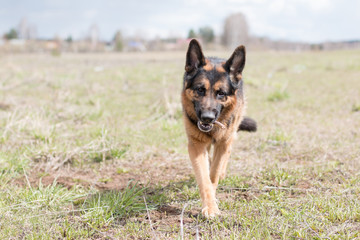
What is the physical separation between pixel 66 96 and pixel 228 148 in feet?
22.4

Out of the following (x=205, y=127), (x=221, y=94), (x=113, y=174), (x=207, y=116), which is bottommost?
(x=113, y=174)

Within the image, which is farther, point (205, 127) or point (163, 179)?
point (163, 179)

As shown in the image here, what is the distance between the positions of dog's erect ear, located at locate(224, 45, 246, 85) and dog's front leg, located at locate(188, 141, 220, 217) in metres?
0.88

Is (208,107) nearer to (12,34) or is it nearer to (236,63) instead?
(236,63)

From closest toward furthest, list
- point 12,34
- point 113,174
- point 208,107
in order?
1. point 208,107
2. point 113,174
3. point 12,34

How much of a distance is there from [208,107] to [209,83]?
32 cm

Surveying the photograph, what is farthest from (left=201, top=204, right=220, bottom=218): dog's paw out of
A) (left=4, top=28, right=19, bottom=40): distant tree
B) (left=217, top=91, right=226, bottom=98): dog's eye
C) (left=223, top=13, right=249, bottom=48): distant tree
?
(left=4, top=28, right=19, bottom=40): distant tree

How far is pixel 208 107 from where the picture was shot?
3330mm

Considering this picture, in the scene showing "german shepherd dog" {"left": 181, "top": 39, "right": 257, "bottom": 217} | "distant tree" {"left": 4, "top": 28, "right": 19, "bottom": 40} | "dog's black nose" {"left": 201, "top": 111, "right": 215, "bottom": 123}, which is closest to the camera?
"dog's black nose" {"left": 201, "top": 111, "right": 215, "bottom": 123}

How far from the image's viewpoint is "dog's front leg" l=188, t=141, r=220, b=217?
3191mm

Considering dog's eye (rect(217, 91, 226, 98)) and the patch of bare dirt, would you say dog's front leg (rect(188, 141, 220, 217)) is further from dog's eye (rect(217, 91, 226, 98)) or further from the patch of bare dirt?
the patch of bare dirt

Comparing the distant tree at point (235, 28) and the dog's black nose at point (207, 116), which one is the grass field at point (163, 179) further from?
the distant tree at point (235, 28)

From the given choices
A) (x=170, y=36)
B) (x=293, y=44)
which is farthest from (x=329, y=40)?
(x=170, y=36)

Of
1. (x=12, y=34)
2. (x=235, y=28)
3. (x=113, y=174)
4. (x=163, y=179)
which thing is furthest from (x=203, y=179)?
(x=12, y=34)
